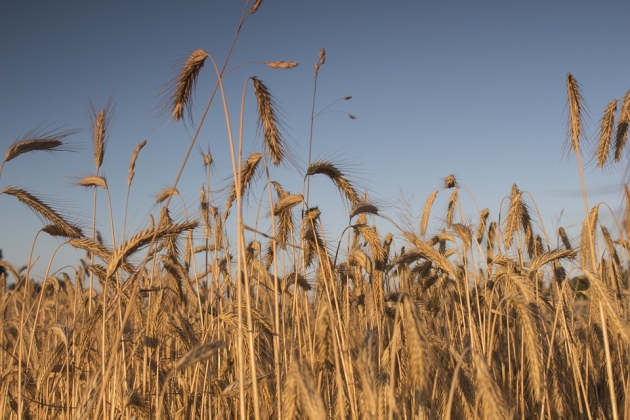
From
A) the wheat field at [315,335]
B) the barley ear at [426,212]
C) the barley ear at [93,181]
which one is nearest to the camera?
the wheat field at [315,335]

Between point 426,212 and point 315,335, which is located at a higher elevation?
point 426,212

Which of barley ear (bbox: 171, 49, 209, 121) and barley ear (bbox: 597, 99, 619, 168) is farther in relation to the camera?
barley ear (bbox: 597, 99, 619, 168)

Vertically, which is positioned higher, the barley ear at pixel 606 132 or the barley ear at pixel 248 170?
the barley ear at pixel 606 132

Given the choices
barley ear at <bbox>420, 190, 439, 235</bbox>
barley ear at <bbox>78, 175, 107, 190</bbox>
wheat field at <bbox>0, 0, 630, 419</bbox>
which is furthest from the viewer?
barley ear at <bbox>420, 190, 439, 235</bbox>

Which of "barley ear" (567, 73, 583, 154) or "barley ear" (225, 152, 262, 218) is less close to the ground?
"barley ear" (567, 73, 583, 154)

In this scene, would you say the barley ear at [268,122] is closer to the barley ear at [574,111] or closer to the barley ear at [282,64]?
the barley ear at [282,64]

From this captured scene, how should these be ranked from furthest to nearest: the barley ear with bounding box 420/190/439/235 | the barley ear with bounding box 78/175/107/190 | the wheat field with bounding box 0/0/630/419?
the barley ear with bounding box 420/190/439/235, the barley ear with bounding box 78/175/107/190, the wheat field with bounding box 0/0/630/419

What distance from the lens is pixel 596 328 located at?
4.86 metres

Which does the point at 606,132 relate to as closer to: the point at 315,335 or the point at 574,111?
the point at 574,111

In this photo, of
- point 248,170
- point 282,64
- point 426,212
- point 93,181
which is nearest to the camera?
point 282,64

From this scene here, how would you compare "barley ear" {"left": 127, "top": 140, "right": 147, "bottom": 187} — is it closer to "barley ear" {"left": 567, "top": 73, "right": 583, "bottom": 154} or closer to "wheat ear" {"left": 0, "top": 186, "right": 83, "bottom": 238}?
"wheat ear" {"left": 0, "top": 186, "right": 83, "bottom": 238}

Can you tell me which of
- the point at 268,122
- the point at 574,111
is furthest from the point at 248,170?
the point at 574,111

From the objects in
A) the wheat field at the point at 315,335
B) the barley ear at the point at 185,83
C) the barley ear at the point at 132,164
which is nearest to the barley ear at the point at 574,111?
the wheat field at the point at 315,335

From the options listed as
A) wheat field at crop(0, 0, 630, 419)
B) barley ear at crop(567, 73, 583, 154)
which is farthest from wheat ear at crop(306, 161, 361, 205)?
barley ear at crop(567, 73, 583, 154)
